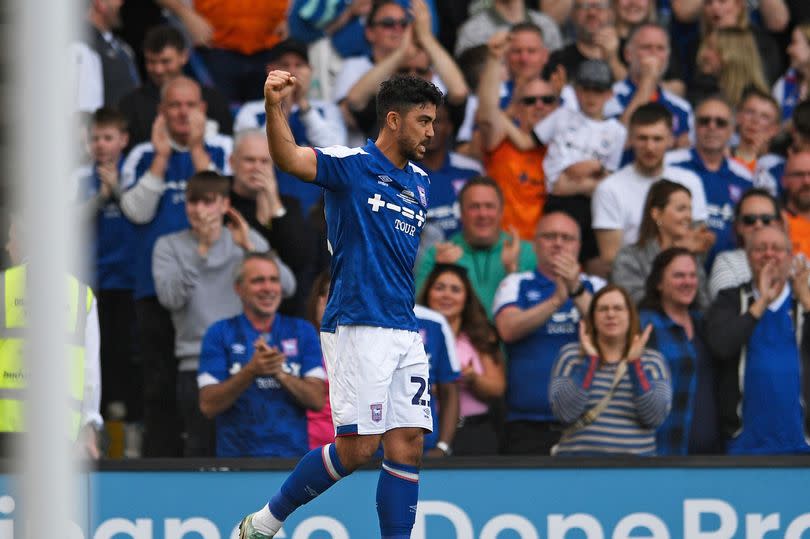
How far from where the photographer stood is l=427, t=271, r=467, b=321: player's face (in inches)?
352

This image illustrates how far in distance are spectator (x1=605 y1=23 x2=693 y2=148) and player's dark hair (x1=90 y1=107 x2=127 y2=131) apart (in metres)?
3.62

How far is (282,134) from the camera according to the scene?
5902mm

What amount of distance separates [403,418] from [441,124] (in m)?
4.26

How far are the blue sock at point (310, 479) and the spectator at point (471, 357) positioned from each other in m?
2.49

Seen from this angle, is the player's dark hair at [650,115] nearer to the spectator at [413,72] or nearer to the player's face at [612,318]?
the spectator at [413,72]

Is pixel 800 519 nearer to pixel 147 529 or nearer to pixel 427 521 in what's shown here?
pixel 427 521

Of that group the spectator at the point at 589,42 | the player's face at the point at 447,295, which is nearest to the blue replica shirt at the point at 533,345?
the player's face at the point at 447,295

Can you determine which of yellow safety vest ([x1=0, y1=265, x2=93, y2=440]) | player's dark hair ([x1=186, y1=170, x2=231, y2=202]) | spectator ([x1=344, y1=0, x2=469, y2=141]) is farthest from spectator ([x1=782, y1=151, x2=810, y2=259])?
yellow safety vest ([x1=0, y1=265, x2=93, y2=440])

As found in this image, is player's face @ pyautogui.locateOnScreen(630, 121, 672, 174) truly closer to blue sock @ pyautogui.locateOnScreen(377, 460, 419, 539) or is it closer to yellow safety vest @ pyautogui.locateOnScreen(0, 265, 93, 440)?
yellow safety vest @ pyautogui.locateOnScreen(0, 265, 93, 440)

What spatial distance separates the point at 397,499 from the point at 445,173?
438cm

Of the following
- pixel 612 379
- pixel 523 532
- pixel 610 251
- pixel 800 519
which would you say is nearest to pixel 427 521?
pixel 523 532

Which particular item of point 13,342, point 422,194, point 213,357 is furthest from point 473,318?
point 13,342

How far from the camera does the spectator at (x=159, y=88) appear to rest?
1056 cm

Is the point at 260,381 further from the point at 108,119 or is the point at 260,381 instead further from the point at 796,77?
the point at 796,77
